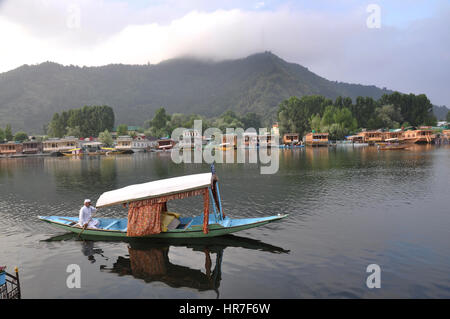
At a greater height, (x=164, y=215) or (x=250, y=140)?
(x=250, y=140)

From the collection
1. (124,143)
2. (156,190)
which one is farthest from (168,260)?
(124,143)

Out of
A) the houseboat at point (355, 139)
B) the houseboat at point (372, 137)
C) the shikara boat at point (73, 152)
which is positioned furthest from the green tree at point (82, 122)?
the houseboat at point (372, 137)

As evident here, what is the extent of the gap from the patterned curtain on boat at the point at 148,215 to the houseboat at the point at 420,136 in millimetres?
118574

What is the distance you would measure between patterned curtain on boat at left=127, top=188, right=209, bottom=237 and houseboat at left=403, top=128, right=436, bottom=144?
119m

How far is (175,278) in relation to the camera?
13.9 metres

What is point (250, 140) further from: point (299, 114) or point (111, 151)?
point (111, 151)

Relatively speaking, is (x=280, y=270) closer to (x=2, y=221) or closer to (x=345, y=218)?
(x=345, y=218)

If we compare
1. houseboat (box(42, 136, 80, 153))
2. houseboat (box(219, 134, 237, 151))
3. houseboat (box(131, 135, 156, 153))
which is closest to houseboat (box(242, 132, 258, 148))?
houseboat (box(219, 134, 237, 151))

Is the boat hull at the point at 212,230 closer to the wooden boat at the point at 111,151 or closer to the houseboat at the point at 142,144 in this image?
the wooden boat at the point at 111,151

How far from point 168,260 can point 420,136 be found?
124673 mm

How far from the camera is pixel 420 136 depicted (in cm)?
11125

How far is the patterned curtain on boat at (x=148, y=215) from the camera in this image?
17.1 m

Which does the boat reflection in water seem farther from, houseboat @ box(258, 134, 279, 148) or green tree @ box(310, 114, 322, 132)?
green tree @ box(310, 114, 322, 132)
